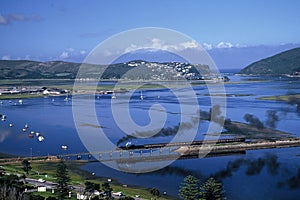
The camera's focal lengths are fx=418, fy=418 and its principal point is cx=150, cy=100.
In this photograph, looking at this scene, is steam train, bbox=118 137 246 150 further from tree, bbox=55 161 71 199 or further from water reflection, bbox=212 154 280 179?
tree, bbox=55 161 71 199

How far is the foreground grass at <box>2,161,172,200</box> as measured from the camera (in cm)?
946

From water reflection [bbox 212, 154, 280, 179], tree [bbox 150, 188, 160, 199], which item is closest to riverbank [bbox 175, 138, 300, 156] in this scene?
water reflection [bbox 212, 154, 280, 179]

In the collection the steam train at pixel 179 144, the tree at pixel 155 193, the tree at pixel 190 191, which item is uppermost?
the steam train at pixel 179 144

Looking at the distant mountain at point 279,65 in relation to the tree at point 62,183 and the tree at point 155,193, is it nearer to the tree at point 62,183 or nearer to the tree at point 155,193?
the tree at point 155,193

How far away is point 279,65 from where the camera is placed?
70812mm

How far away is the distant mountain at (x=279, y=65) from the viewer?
66.2 meters

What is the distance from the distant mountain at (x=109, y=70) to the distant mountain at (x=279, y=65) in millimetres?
13566

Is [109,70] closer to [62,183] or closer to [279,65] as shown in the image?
[279,65]

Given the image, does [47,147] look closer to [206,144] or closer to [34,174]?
[34,174]

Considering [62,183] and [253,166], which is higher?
[62,183]

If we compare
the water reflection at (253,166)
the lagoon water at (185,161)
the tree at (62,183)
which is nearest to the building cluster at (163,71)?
the lagoon water at (185,161)

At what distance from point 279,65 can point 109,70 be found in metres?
28.7

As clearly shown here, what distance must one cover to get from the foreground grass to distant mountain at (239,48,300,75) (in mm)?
54570

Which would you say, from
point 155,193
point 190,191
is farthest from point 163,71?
point 190,191
